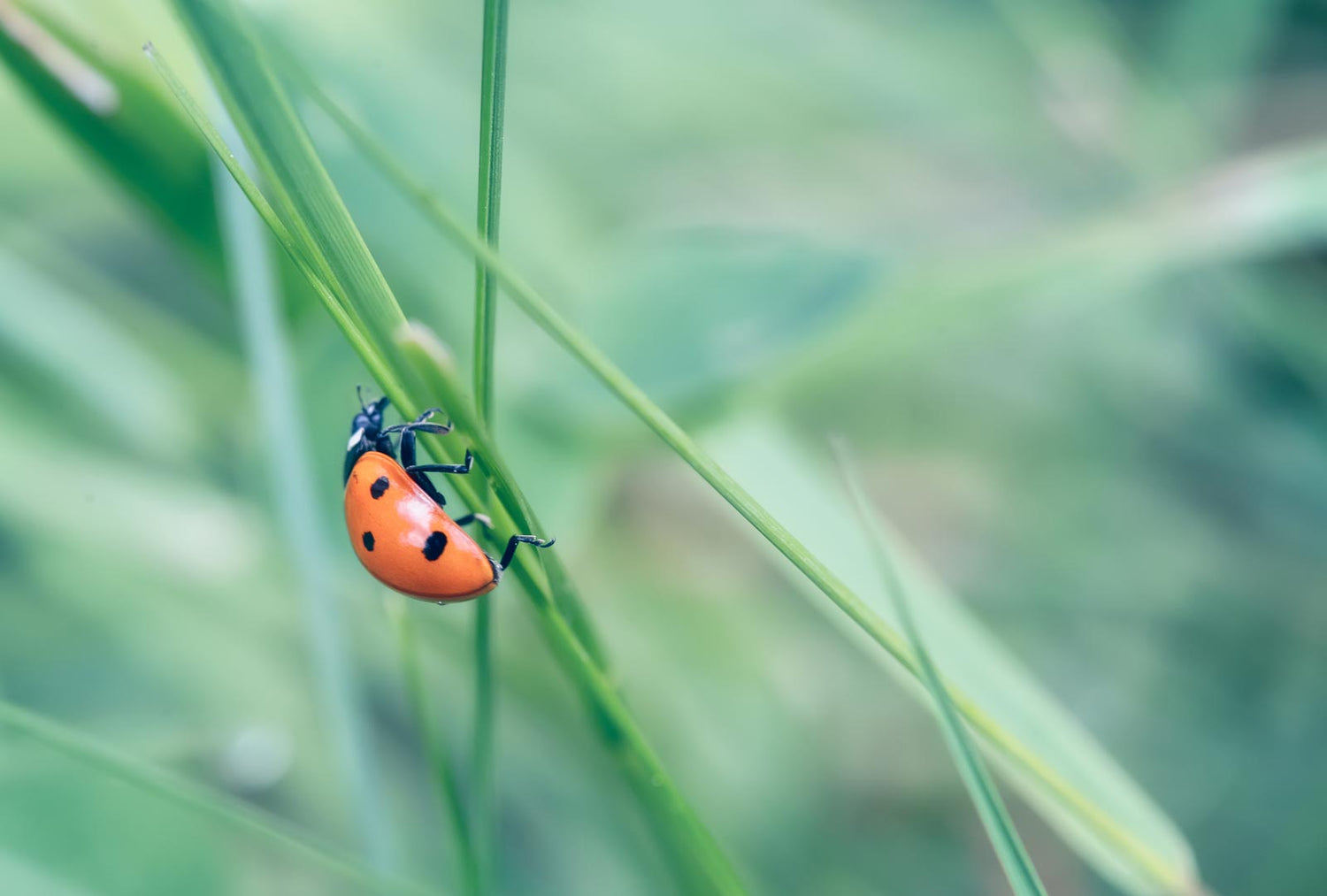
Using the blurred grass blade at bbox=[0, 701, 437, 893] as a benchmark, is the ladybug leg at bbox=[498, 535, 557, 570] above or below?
above

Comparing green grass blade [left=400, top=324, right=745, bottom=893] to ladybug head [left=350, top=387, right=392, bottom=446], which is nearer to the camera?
green grass blade [left=400, top=324, right=745, bottom=893]

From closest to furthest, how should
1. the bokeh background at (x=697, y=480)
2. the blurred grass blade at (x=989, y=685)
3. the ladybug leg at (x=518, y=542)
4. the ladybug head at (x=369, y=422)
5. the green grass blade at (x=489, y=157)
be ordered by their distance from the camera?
the green grass blade at (x=489, y=157), the ladybug leg at (x=518, y=542), the blurred grass blade at (x=989, y=685), the ladybug head at (x=369, y=422), the bokeh background at (x=697, y=480)

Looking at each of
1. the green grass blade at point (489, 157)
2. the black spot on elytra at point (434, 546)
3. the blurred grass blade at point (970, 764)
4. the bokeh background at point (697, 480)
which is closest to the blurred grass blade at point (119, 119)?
the bokeh background at point (697, 480)

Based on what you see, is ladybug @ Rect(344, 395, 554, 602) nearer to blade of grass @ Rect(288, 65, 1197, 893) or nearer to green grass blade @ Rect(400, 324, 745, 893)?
green grass blade @ Rect(400, 324, 745, 893)

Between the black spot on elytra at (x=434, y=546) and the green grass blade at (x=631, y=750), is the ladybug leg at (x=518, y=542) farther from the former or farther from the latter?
the black spot on elytra at (x=434, y=546)

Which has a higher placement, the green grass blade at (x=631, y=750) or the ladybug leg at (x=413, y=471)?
the ladybug leg at (x=413, y=471)

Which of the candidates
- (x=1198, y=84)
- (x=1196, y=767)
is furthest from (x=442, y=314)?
(x=1198, y=84)

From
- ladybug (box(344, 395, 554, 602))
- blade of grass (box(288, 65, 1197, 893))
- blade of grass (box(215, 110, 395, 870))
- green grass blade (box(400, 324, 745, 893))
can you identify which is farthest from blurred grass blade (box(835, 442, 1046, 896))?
blade of grass (box(215, 110, 395, 870))

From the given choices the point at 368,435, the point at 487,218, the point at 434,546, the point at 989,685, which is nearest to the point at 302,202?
the point at 487,218
